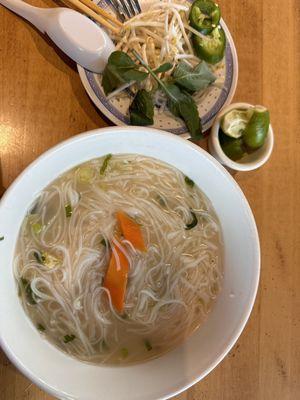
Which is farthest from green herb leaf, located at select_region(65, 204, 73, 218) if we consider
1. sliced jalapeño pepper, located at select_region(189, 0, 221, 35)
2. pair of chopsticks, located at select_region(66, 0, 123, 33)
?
sliced jalapeño pepper, located at select_region(189, 0, 221, 35)

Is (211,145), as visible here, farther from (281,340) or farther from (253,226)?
(281,340)

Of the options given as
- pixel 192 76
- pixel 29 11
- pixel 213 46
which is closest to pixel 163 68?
pixel 192 76

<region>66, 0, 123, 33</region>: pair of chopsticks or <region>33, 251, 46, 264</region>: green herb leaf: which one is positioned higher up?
<region>66, 0, 123, 33</region>: pair of chopsticks

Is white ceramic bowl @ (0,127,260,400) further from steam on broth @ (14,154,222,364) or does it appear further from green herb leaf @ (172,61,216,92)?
green herb leaf @ (172,61,216,92)

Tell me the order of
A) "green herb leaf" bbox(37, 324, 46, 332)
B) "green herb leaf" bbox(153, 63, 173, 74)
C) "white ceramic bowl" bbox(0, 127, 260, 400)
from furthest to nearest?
"green herb leaf" bbox(153, 63, 173, 74), "green herb leaf" bbox(37, 324, 46, 332), "white ceramic bowl" bbox(0, 127, 260, 400)

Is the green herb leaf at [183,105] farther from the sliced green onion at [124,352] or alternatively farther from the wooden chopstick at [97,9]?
the sliced green onion at [124,352]

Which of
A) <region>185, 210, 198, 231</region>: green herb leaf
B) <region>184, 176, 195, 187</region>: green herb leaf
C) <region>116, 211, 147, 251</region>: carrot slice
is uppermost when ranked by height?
<region>184, 176, 195, 187</region>: green herb leaf
